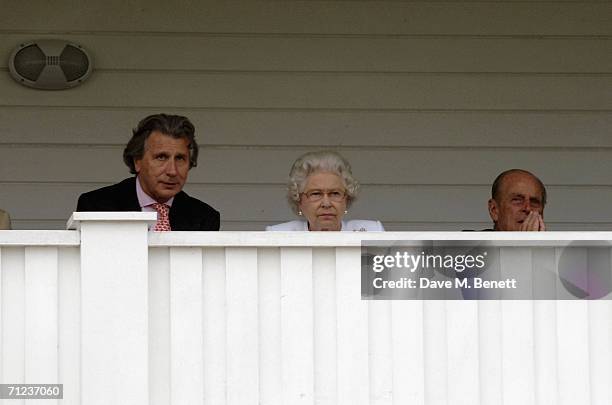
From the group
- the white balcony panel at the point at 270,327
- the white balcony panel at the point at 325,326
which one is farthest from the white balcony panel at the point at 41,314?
the white balcony panel at the point at 325,326

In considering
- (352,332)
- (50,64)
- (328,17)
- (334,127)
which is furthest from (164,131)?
(352,332)

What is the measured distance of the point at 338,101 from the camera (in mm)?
5957

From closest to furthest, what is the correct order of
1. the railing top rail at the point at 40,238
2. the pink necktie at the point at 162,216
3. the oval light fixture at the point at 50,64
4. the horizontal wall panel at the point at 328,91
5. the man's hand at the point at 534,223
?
the railing top rail at the point at 40,238 < the man's hand at the point at 534,223 < the pink necktie at the point at 162,216 < the oval light fixture at the point at 50,64 < the horizontal wall panel at the point at 328,91

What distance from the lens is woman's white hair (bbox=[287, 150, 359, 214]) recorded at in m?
4.91

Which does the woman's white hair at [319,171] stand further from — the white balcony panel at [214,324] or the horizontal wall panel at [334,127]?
the white balcony panel at [214,324]

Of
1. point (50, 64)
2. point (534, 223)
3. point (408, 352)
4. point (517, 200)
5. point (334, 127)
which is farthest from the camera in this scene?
point (334, 127)

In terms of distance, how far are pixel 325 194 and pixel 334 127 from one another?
1.14 meters

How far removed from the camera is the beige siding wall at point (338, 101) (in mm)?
5840

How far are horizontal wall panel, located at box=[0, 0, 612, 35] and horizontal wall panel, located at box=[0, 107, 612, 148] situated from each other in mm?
369

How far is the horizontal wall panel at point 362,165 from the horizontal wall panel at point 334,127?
0.04 m

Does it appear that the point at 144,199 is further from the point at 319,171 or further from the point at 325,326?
the point at 325,326

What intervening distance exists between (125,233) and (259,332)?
472 millimetres

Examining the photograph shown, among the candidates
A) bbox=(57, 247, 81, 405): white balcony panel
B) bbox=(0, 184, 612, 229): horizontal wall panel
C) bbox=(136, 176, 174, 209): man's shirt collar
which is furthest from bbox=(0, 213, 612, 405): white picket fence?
bbox=(0, 184, 612, 229): horizontal wall panel

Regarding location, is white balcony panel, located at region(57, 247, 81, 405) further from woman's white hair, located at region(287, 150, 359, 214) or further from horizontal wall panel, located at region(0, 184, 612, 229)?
horizontal wall panel, located at region(0, 184, 612, 229)
